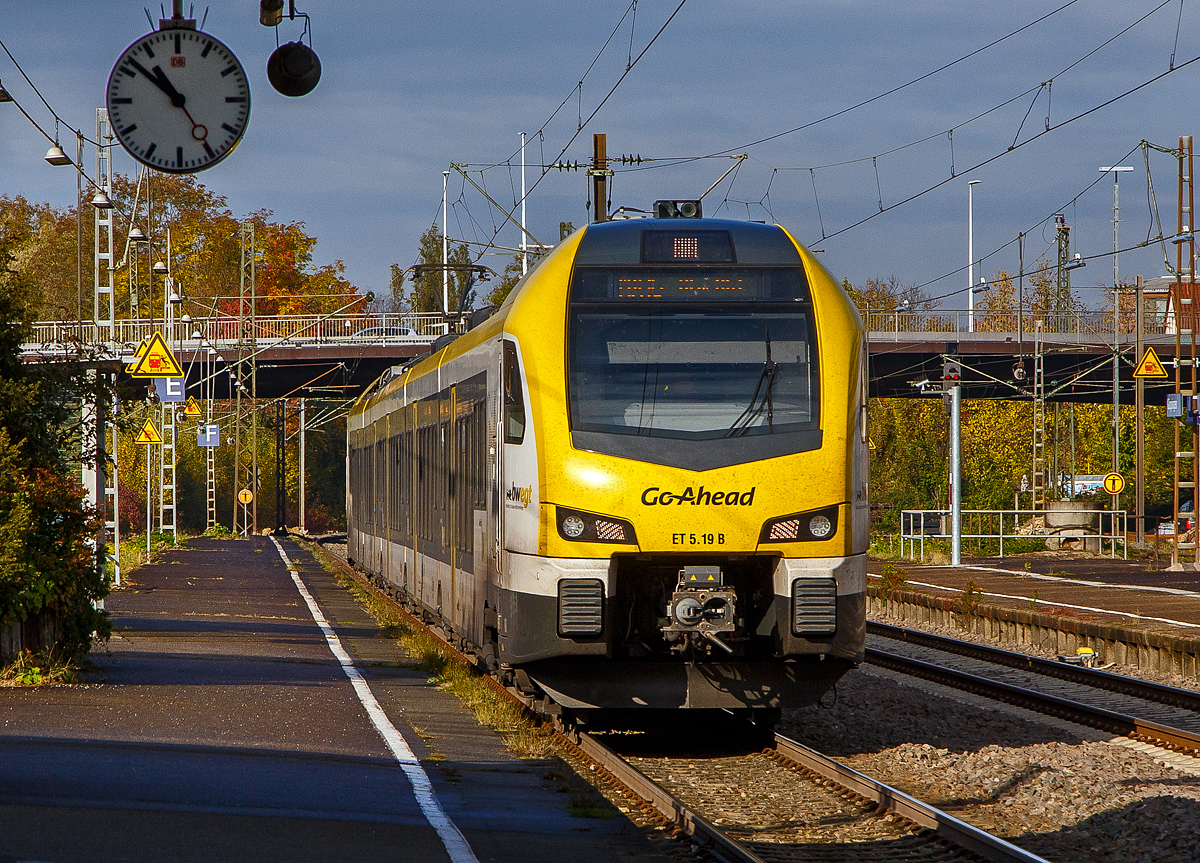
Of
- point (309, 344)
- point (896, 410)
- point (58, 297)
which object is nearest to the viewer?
point (309, 344)

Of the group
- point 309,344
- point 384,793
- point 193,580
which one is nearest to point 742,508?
point 384,793

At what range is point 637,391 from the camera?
408 inches

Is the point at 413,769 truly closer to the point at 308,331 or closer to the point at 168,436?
the point at 168,436

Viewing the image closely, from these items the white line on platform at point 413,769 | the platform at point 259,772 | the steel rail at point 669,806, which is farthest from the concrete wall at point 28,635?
the steel rail at point 669,806

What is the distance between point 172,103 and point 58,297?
72.8 meters

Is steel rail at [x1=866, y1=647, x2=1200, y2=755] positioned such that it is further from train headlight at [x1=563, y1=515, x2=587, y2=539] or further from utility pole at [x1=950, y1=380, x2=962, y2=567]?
utility pole at [x1=950, y1=380, x2=962, y2=567]

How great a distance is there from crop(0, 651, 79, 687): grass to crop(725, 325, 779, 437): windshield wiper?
617cm

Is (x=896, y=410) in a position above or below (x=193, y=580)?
above

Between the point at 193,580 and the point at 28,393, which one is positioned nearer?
the point at 28,393

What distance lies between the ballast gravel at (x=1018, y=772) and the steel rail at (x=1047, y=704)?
233mm

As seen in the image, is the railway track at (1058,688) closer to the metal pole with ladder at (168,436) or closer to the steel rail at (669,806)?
the steel rail at (669,806)

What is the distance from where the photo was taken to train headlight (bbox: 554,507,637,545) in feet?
32.7

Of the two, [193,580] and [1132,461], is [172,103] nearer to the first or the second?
[193,580]

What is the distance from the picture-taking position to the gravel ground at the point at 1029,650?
52.6ft
